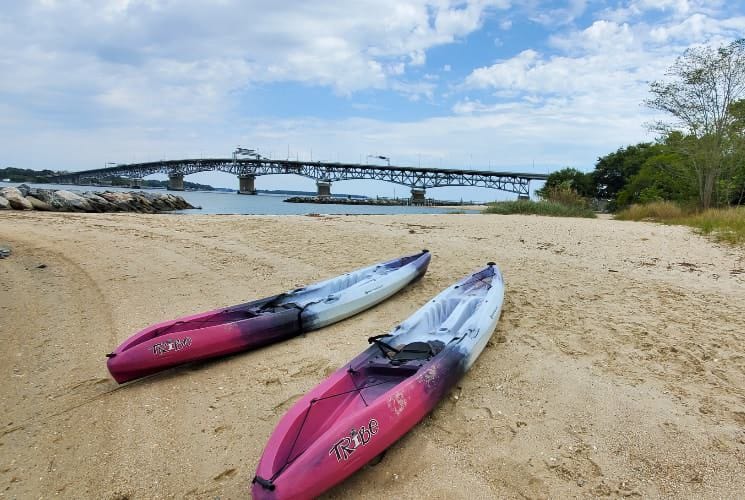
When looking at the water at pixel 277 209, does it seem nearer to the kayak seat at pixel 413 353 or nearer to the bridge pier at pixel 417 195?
the kayak seat at pixel 413 353

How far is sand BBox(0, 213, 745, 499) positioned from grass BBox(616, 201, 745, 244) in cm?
180

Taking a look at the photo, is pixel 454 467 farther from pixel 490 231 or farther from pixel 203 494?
pixel 490 231

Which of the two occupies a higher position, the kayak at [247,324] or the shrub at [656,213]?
the shrub at [656,213]

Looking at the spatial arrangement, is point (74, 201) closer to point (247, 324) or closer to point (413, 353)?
point (247, 324)

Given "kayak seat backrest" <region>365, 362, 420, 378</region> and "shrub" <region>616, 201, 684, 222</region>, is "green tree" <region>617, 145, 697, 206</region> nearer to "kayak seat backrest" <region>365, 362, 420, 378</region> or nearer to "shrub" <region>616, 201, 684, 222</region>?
"shrub" <region>616, 201, 684, 222</region>

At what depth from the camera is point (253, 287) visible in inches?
272

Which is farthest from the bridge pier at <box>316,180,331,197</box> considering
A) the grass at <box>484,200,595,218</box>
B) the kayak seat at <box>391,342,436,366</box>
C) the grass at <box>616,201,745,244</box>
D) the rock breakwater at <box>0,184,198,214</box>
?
the kayak seat at <box>391,342,436,366</box>

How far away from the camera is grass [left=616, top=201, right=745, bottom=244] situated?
930cm

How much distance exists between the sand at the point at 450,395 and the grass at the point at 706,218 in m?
1.80

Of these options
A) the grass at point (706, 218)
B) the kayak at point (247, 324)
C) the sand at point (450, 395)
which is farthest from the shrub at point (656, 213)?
the kayak at point (247, 324)

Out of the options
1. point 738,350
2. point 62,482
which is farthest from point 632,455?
point 62,482

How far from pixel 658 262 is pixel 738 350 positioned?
379cm

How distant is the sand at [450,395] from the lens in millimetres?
2730

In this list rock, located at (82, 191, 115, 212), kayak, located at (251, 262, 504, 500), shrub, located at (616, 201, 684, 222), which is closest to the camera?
kayak, located at (251, 262, 504, 500)
